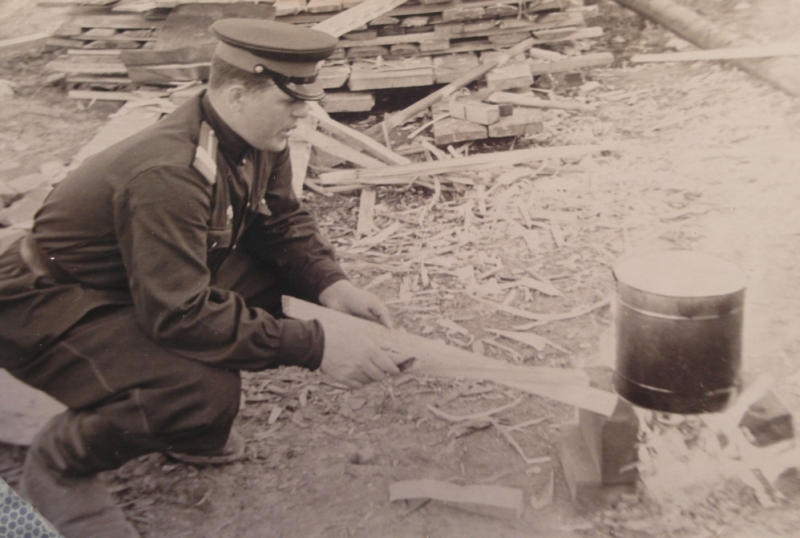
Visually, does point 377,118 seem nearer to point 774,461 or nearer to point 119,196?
point 119,196

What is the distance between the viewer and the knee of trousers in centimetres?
125

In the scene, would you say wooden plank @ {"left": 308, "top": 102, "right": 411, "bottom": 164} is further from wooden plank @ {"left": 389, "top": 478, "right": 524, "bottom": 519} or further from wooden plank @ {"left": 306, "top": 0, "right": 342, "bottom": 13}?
wooden plank @ {"left": 389, "top": 478, "right": 524, "bottom": 519}

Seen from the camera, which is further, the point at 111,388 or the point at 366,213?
the point at 366,213

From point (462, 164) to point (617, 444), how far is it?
3.64ft

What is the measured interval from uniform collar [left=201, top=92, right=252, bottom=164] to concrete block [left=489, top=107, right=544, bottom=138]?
42.2 inches

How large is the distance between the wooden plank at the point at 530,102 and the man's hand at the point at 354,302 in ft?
3.01

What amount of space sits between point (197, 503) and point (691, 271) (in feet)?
A: 3.84

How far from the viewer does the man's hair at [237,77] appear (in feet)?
3.94

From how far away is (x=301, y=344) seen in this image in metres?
1.32

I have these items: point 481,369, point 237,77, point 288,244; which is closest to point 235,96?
point 237,77

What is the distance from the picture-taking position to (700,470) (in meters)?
1.31

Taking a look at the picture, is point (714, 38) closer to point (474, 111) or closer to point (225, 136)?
point (474, 111)

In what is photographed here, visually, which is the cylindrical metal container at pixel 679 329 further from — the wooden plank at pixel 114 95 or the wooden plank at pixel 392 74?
the wooden plank at pixel 392 74

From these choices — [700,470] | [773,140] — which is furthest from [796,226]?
[700,470]
